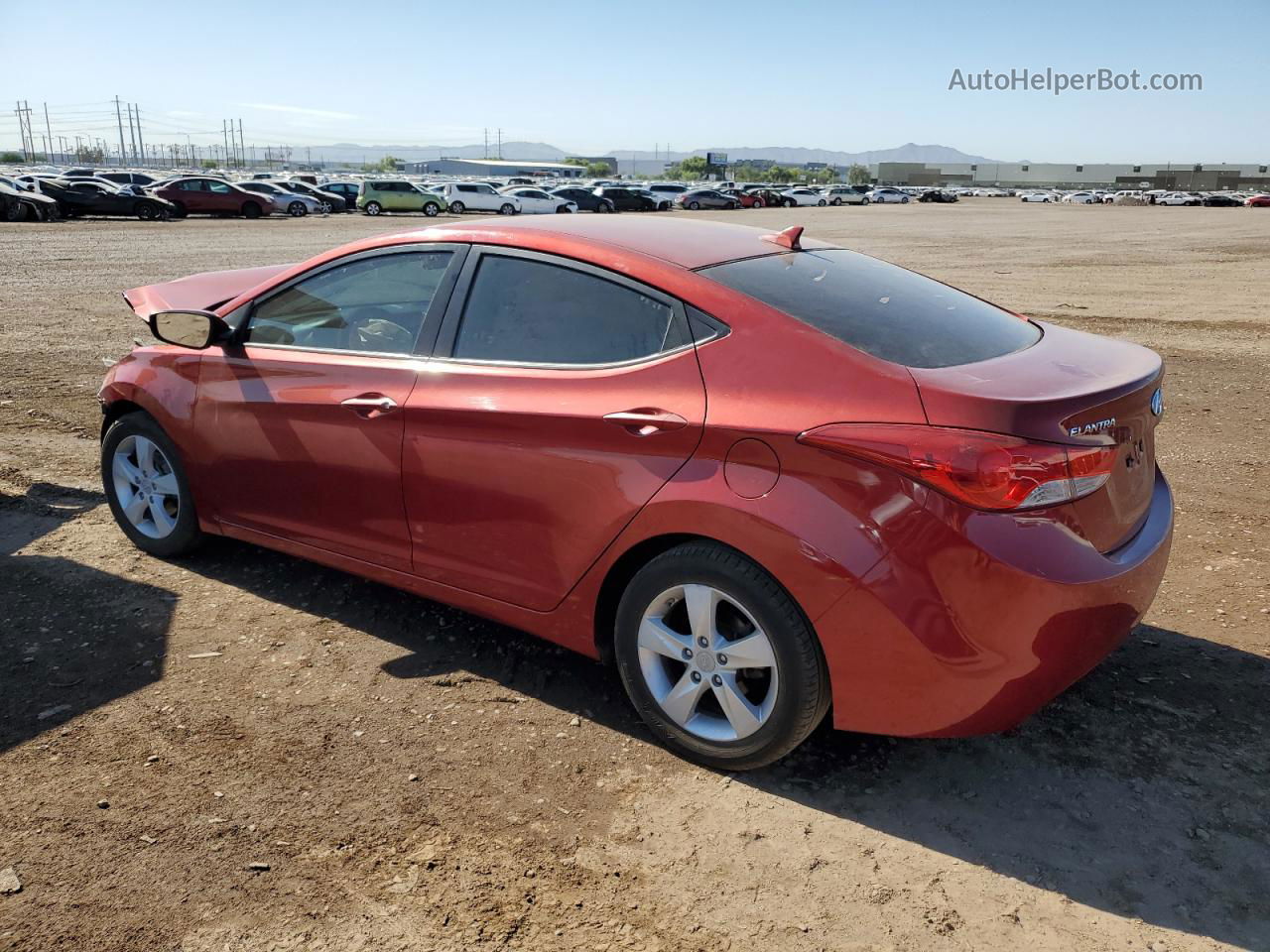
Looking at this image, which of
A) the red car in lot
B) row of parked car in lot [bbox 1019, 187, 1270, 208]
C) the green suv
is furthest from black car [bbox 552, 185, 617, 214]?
row of parked car in lot [bbox 1019, 187, 1270, 208]

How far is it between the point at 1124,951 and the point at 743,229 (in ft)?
8.91

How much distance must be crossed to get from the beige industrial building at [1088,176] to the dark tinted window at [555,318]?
146 m

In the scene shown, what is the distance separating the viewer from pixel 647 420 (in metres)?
3.04

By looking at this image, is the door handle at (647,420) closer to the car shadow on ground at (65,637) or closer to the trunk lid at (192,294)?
the car shadow on ground at (65,637)

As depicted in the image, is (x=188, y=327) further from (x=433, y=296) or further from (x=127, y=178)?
(x=127, y=178)

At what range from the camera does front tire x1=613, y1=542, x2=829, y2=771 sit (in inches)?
113

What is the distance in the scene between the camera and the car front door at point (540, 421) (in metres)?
3.09

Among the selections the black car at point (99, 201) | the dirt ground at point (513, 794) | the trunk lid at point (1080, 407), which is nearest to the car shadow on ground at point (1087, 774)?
the dirt ground at point (513, 794)

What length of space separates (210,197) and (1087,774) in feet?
136

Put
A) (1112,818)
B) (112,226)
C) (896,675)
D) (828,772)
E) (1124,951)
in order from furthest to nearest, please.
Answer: (112,226) < (828,772) < (1112,818) < (896,675) < (1124,951)

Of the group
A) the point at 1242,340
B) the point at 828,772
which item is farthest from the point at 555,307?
the point at 1242,340

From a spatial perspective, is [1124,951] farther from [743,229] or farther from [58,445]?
[58,445]

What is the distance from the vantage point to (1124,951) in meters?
2.47

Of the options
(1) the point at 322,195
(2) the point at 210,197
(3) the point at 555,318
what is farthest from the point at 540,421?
(1) the point at 322,195
